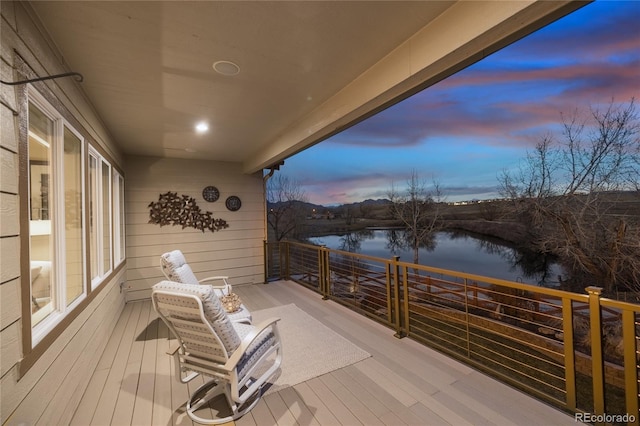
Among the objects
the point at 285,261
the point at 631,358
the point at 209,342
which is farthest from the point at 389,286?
the point at 285,261

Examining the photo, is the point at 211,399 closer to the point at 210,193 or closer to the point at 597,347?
the point at 597,347

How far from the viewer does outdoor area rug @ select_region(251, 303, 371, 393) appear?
247 cm

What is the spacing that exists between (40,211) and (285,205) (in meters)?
9.40

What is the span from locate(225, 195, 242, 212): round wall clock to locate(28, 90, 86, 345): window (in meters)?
3.47

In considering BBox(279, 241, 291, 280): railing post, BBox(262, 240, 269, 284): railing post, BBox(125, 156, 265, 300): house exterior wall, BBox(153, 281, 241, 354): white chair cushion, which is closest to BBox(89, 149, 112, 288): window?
BBox(125, 156, 265, 300): house exterior wall

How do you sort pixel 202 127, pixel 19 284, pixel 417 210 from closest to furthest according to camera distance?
pixel 19 284
pixel 202 127
pixel 417 210

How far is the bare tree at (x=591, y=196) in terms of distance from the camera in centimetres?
475

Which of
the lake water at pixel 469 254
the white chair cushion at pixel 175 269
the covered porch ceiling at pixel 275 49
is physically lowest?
the lake water at pixel 469 254

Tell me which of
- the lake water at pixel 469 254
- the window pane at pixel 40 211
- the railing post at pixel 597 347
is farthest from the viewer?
the lake water at pixel 469 254

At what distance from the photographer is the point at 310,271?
18.6ft

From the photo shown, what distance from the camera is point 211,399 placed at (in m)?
2.19

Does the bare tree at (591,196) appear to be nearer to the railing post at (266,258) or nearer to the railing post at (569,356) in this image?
the railing post at (569,356)

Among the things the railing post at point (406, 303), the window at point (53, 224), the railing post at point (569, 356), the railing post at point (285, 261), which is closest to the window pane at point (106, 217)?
the window at point (53, 224)

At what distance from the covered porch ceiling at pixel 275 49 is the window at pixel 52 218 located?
59 cm
